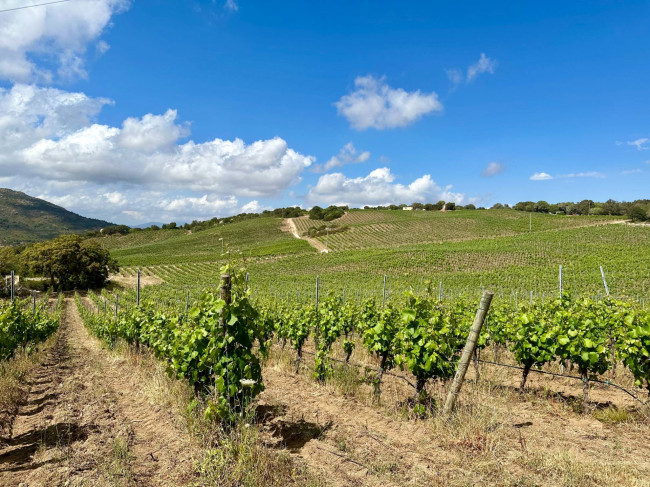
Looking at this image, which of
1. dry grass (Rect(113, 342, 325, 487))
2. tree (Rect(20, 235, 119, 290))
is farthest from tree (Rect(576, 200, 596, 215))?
dry grass (Rect(113, 342, 325, 487))

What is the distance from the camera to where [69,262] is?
1750 inches

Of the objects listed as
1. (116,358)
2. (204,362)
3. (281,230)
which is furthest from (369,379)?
(281,230)

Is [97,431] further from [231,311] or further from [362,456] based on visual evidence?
[362,456]

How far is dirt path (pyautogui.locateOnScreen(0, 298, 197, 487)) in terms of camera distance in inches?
145

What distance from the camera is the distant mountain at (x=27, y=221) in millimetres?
138800

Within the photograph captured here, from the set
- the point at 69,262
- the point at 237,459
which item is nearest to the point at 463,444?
the point at 237,459

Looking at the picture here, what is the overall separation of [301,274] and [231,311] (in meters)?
40.5

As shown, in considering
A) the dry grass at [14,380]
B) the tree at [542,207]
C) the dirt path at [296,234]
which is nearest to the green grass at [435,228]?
the dirt path at [296,234]

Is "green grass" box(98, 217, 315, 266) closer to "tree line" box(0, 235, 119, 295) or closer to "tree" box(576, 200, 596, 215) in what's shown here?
"tree line" box(0, 235, 119, 295)

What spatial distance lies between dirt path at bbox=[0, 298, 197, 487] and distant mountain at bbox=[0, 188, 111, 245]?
152622 mm

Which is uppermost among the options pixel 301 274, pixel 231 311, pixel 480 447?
pixel 231 311

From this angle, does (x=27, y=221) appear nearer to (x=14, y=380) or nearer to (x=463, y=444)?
(x=14, y=380)

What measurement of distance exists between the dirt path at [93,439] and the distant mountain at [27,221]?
153 m

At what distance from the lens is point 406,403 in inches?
223
